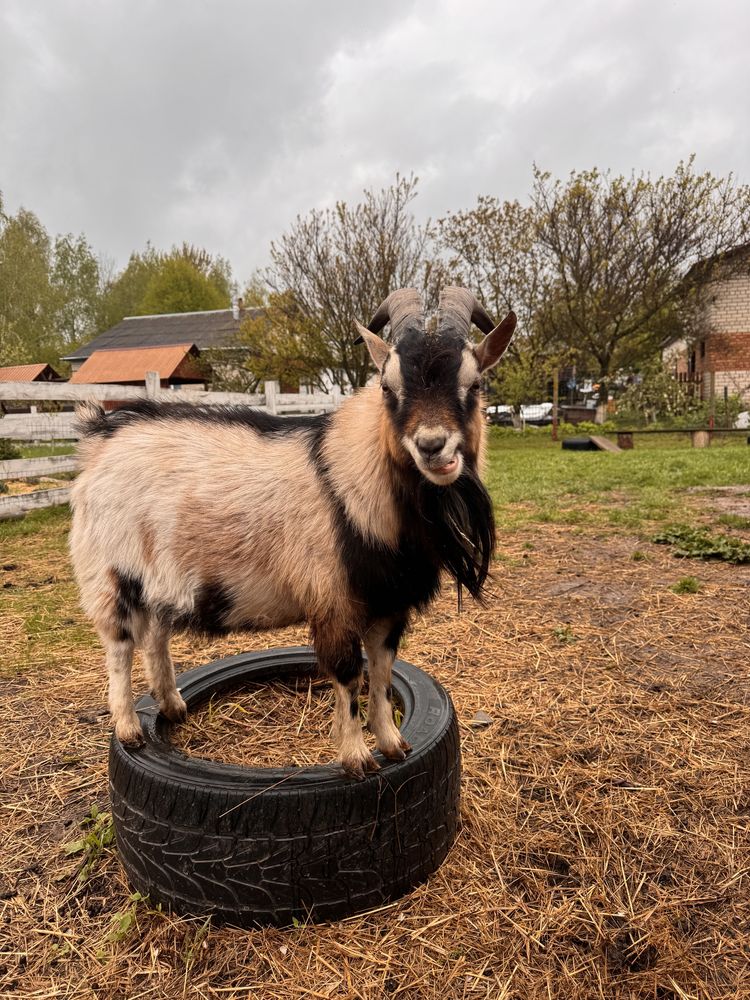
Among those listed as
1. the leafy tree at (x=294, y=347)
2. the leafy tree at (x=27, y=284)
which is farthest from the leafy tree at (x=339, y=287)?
the leafy tree at (x=27, y=284)

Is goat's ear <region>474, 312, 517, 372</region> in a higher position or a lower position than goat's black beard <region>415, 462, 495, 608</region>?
higher

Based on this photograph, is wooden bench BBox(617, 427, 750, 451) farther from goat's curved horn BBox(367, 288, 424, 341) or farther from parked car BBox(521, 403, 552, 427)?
goat's curved horn BBox(367, 288, 424, 341)

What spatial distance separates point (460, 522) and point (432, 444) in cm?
44

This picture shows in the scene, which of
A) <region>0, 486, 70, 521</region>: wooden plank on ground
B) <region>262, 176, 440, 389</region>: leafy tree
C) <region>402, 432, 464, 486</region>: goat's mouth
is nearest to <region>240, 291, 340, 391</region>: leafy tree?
<region>262, 176, 440, 389</region>: leafy tree

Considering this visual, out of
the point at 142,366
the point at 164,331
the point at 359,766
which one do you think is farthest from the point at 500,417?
the point at 359,766

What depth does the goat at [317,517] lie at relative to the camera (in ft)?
6.63

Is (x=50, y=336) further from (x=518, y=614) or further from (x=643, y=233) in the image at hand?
(x=518, y=614)

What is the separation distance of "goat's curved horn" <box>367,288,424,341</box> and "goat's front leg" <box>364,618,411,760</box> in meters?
1.08

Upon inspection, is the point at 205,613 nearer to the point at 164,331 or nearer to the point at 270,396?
the point at 270,396

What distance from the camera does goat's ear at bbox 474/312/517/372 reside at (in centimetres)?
206

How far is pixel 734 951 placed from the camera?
1835 mm

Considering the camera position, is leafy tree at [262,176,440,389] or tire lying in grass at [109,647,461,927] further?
leafy tree at [262,176,440,389]

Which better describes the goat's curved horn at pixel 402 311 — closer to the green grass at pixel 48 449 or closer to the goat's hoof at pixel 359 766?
the goat's hoof at pixel 359 766

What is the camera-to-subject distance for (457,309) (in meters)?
2.22
